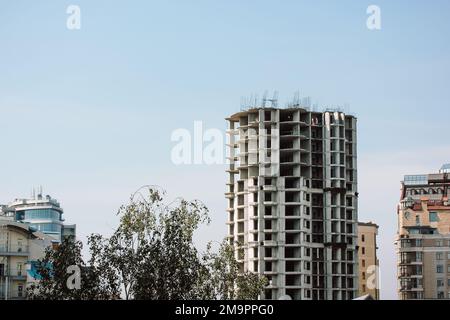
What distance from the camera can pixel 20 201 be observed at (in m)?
155

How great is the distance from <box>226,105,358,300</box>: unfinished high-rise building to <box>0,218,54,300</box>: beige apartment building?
23251 mm

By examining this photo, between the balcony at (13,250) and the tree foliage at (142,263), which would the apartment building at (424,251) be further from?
the tree foliage at (142,263)

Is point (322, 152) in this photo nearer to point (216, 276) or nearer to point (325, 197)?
point (325, 197)

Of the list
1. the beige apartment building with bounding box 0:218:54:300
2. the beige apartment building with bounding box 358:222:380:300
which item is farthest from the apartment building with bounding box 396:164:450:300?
the beige apartment building with bounding box 0:218:54:300

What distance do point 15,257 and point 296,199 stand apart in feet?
108

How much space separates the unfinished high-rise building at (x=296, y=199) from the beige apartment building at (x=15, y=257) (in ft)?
76.3

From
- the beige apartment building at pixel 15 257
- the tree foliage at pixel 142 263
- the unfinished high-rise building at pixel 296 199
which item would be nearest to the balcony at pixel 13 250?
the beige apartment building at pixel 15 257

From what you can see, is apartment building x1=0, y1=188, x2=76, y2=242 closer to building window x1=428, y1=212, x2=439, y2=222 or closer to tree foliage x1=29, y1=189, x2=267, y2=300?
building window x1=428, y1=212, x2=439, y2=222

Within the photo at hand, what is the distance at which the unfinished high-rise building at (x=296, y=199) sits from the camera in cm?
8750

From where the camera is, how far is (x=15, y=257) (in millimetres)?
71688

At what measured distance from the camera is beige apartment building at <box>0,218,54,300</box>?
233 ft

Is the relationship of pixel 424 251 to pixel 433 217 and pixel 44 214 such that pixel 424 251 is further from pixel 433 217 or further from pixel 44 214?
pixel 44 214
